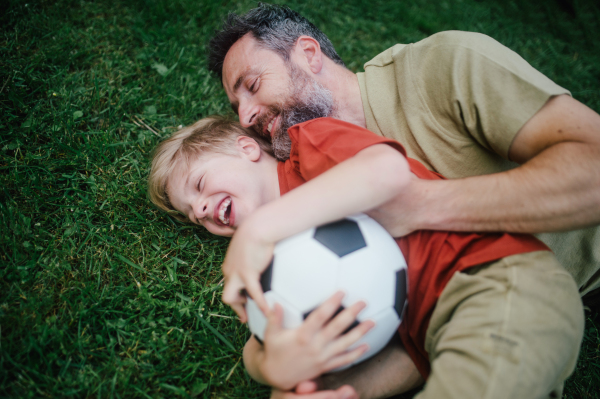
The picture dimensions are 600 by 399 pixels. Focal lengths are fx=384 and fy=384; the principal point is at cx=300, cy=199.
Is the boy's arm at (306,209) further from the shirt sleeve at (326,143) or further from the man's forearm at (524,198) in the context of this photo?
the man's forearm at (524,198)

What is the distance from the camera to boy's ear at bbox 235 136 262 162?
255 centimetres

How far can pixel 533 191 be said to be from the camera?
184 centimetres

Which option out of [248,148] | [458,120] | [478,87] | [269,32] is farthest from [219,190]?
[478,87]

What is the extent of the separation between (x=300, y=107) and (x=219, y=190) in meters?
0.79

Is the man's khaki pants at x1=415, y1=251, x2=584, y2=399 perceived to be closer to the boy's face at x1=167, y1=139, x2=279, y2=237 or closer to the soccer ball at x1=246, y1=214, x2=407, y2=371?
the soccer ball at x1=246, y1=214, x2=407, y2=371

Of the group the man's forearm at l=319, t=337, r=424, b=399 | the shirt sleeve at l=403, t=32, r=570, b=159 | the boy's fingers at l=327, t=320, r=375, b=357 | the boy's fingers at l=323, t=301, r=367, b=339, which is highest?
Result: the shirt sleeve at l=403, t=32, r=570, b=159

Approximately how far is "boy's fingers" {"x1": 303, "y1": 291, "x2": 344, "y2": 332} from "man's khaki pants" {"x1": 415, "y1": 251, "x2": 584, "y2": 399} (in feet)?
1.81

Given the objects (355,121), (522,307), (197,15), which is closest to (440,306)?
(522,307)

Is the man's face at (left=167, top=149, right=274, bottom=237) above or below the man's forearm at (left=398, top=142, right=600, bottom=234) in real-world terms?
below

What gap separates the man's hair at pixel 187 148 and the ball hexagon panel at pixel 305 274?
1089 mm

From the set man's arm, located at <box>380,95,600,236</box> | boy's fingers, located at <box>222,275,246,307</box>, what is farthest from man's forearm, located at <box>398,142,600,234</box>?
boy's fingers, located at <box>222,275,246,307</box>

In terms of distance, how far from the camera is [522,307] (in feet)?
5.59

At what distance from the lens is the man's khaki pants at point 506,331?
5.20ft

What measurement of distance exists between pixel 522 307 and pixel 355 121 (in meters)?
1.50
